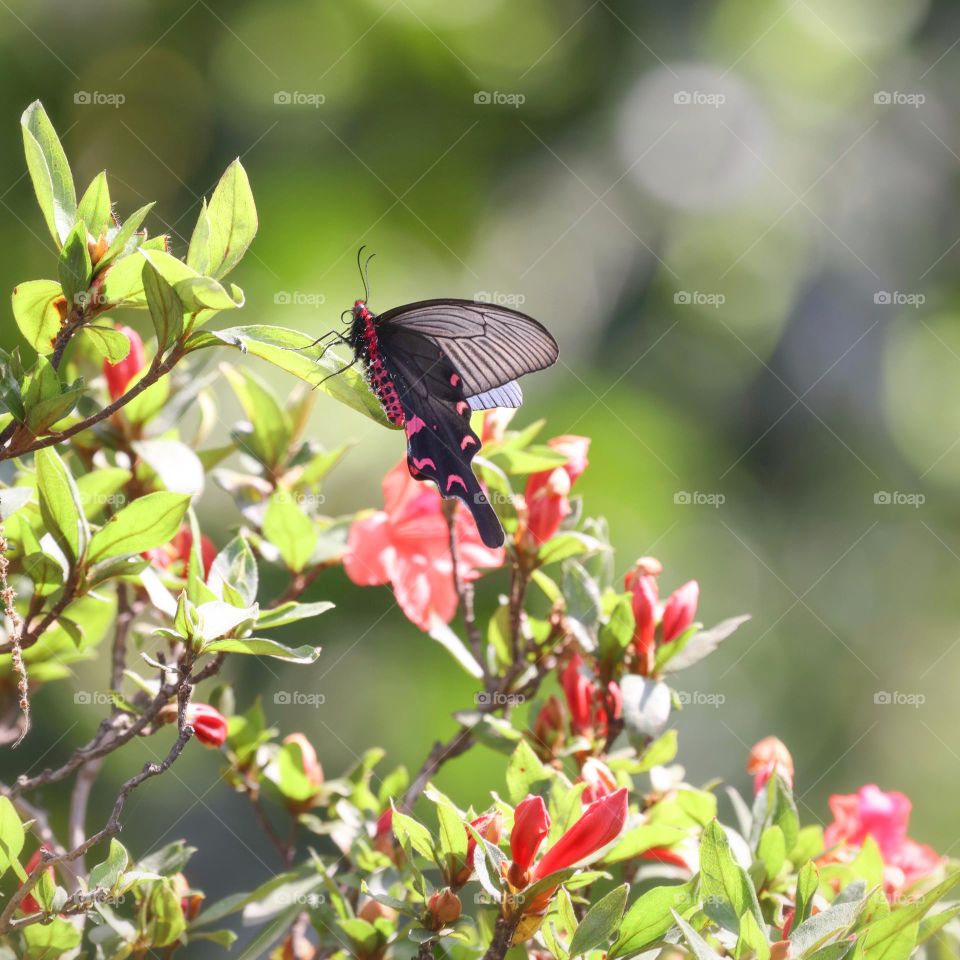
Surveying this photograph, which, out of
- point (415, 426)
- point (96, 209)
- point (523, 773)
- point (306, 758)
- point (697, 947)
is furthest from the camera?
point (306, 758)

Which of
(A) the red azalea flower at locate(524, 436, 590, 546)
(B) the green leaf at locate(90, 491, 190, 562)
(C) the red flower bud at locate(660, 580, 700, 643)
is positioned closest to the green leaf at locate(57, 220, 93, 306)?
(B) the green leaf at locate(90, 491, 190, 562)

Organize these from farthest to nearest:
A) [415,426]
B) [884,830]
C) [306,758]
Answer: [884,830], [306,758], [415,426]

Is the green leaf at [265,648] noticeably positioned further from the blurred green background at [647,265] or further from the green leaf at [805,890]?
the blurred green background at [647,265]

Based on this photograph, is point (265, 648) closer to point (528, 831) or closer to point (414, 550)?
point (528, 831)

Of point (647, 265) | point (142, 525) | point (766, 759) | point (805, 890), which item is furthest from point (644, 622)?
point (647, 265)

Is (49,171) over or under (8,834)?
over

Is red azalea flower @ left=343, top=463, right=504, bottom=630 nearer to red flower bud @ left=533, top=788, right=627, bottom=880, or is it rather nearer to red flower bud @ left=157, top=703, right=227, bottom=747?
red flower bud @ left=157, top=703, right=227, bottom=747

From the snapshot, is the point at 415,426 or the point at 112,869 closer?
the point at 112,869
